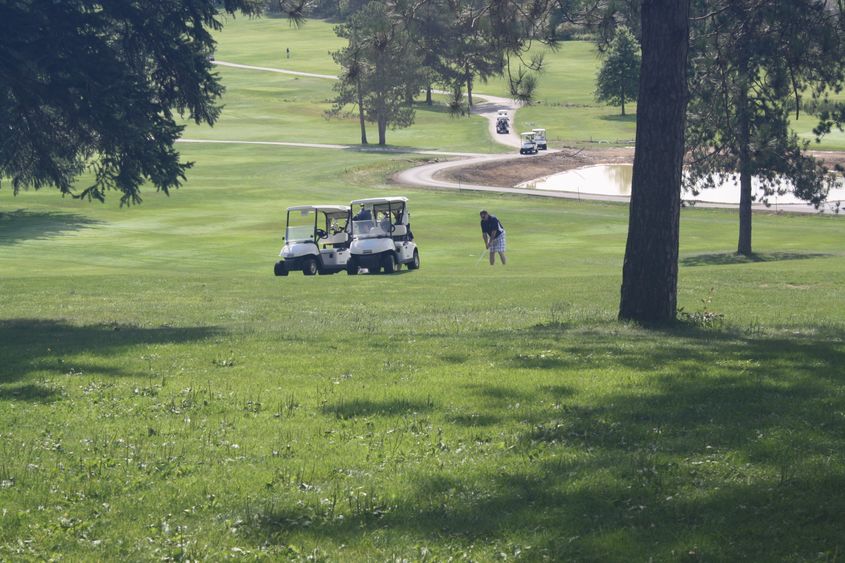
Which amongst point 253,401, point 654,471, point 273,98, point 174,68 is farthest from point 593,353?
point 273,98

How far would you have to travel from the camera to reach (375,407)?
31.8ft

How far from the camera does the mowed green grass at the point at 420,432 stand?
6480 millimetres

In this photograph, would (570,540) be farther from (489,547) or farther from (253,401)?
(253,401)

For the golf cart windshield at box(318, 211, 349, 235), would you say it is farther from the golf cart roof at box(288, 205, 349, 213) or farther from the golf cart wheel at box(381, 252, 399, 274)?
the golf cart wheel at box(381, 252, 399, 274)

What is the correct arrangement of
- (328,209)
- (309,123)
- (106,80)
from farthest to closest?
(309,123), (328,209), (106,80)

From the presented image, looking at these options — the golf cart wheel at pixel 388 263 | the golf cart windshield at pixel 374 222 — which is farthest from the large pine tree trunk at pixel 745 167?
the golf cart wheel at pixel 388 263

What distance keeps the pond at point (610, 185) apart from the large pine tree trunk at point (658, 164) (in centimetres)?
4668

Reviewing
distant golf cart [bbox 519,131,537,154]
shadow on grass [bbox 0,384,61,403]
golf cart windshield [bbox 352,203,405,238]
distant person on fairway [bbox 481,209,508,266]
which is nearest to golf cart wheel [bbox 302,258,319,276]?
golf cart windshield [bbox 352,203,405,238]

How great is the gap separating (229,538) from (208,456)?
180cm

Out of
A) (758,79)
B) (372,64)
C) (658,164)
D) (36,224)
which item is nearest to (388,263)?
(758,79)

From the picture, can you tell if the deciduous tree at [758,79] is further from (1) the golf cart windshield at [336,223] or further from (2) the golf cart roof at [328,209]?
(1) the golf cart windshield at [336,223]

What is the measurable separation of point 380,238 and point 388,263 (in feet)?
2.45

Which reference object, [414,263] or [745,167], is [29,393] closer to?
[414,263]

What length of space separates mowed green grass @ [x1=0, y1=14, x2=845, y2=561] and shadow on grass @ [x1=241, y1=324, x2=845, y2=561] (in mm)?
23
